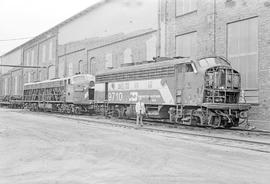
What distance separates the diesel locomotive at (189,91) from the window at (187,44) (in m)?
5.40

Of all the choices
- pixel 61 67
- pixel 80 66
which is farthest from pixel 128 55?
pixel 61 67

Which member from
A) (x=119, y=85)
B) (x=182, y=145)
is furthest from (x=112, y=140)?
(x=119, y=85)

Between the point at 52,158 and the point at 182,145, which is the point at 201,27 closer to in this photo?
the point at 182,145

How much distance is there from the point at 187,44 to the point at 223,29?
3628mm

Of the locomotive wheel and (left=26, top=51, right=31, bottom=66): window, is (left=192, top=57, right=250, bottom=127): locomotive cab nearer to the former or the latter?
the locomotive wheel

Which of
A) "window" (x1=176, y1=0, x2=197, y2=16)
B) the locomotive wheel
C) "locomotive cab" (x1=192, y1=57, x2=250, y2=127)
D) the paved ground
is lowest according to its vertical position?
the paved ground

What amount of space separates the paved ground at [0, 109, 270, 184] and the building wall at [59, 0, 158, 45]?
1076cm

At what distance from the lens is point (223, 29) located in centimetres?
→ 2194

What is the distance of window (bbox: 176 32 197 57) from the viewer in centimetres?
2439

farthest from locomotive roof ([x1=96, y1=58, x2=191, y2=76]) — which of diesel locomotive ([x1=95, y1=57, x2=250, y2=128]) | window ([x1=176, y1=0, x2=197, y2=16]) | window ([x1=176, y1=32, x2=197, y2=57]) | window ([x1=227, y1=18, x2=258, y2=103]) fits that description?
window ([x1=176, y1=0, x2=197, y2=16])

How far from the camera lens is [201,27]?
77.6 feet

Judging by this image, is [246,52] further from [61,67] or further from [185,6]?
[61,67]

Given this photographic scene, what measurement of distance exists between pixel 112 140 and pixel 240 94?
8396mm

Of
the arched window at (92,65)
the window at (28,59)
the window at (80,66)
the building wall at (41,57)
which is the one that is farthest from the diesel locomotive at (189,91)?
the window at (28,59)
